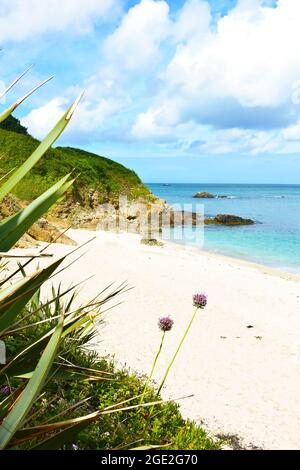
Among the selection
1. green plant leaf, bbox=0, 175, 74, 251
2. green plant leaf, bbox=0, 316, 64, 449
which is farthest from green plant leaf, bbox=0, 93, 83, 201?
green plant leaf, bbox=0, 316, 64, 449

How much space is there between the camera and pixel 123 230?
28344mm

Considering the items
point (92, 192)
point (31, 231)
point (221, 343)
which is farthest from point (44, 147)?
point (92, 192)

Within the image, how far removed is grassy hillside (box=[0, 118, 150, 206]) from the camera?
86.0ft

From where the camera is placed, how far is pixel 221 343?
7809 mm

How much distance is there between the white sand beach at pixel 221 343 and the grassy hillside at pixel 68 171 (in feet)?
41.4

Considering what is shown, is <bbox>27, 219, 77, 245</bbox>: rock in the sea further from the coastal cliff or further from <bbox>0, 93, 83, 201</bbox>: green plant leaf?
<bbox>0, 93, 83, 201</bbox>: green plant leaf

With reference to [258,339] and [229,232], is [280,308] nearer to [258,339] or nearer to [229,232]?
[258,339]

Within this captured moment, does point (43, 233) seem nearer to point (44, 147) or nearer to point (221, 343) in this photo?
point (221, 343)

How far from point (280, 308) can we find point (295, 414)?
5511mm

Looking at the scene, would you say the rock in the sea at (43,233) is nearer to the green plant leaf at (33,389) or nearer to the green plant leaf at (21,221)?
the green plant leaf at (21,221)

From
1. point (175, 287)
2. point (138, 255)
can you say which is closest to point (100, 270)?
point (175, 287)

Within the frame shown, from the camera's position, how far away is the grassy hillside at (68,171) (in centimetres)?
2620

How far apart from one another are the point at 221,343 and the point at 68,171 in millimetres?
23041
